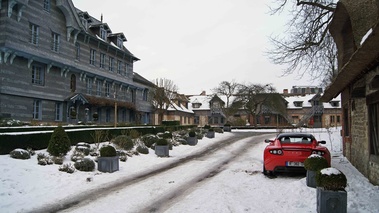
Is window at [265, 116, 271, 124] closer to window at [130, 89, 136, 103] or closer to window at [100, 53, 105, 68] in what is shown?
window at [130, 89, 136, 103]

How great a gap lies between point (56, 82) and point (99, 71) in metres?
6.55

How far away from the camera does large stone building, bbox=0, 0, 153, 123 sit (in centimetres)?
2030

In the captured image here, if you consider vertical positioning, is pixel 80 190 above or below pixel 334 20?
below

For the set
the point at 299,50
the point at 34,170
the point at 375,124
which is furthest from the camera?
the point at 299,50

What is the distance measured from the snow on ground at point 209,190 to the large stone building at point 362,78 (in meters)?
0.74

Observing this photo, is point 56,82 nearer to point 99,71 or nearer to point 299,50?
point 99,71

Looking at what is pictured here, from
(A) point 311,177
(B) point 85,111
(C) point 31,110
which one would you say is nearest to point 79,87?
(B) point 85,111

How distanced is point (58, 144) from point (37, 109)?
1349cm

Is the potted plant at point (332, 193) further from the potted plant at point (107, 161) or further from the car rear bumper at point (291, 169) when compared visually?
the potted plant at point (107, 161)

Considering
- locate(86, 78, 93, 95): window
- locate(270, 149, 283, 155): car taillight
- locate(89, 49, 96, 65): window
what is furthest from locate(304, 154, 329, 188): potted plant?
locate(89, 49, 96, 65): window

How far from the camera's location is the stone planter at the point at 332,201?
Answer: 5527mm

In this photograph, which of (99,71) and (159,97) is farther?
(159,97)

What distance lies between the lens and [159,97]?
39.7 metres

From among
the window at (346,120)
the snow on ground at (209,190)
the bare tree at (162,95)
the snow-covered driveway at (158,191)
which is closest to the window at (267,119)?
the bare tree at (162,95)
